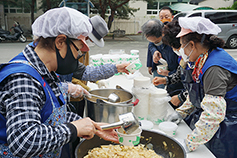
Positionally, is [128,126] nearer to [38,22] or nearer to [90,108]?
[90,108]

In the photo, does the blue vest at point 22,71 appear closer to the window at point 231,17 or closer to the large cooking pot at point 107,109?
the large cooking pot at point 107,109

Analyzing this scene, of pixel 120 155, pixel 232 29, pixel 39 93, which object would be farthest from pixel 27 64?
pixel 232 29

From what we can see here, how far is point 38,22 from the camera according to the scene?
1.11 m

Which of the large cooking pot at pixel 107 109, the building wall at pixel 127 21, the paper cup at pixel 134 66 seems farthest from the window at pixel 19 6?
the large cooking pot at pixel 107 109

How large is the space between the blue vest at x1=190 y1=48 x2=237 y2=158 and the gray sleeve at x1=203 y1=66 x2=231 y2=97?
0.16 feet

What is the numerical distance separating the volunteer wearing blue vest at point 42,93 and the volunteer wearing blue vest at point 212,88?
2.35 ft

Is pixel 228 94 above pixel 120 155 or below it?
above

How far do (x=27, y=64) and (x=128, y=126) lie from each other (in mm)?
Result: 647

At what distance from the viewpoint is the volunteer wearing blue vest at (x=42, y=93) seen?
88 centimetres

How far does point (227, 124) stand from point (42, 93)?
1.33m

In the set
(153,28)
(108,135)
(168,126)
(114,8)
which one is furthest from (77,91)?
(114,8)

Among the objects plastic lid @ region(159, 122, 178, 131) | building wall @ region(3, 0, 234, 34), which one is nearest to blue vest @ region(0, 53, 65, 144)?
plastic lid @ region(159, 122, 178, 131)

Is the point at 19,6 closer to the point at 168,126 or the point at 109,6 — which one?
the point at 109,6

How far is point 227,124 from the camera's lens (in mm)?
1560
